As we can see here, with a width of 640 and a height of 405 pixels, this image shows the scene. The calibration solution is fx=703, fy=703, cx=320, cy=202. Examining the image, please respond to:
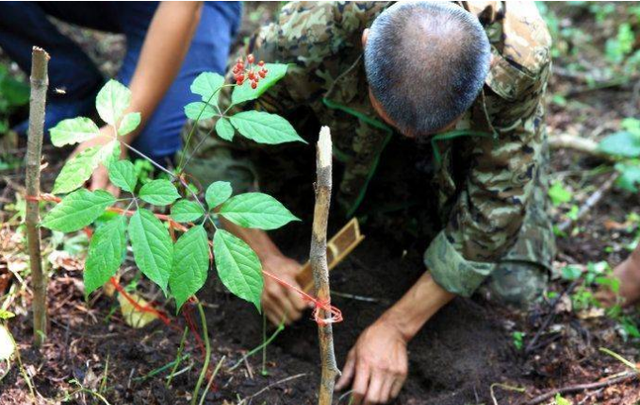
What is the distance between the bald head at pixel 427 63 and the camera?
162 cm

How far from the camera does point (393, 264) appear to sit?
249cm

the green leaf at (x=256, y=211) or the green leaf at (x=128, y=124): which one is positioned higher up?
the green leaf at (x=128, y=124)

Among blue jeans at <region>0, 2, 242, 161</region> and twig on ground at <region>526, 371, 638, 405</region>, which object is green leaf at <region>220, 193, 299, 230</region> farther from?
blue jeans at <region>0, 2, 242, 161</region>

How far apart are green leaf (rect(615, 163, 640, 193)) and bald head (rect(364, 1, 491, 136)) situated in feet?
5.09

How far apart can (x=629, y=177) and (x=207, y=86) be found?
2.15 metres

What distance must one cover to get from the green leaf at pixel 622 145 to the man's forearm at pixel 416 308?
1.31 metres

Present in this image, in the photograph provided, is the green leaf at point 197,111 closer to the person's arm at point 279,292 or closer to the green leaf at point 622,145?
the person's arm at point 279,292

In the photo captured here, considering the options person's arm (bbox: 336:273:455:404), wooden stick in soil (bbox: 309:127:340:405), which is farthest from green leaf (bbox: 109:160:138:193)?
person's arm (bbox: 336:273:455:404)

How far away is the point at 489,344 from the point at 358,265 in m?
0.52

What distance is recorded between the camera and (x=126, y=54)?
3051mm

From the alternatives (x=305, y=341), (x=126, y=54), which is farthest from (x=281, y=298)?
(x=126, y=54)

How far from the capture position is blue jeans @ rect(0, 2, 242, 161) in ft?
9.55

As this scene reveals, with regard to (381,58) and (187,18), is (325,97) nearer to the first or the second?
(381,58)

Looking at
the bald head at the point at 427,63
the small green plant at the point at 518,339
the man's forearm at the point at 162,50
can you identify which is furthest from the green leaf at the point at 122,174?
the small green plant at the point at 518,339
